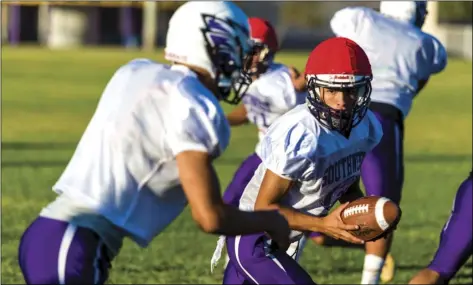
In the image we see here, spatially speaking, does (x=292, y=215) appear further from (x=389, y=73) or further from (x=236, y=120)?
(x=236, y=120)

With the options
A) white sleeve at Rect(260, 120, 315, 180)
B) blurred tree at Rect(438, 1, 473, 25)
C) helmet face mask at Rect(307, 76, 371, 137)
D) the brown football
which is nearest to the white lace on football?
the brown football

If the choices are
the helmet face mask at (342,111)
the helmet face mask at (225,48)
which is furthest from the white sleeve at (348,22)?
the helmet face mask at (225,48)

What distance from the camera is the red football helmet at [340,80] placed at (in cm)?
428

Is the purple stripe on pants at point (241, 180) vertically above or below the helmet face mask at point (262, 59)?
below

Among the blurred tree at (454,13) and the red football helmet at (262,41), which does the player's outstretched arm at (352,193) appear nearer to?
the red football helmet at (262,41)

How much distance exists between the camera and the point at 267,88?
22.4 feet

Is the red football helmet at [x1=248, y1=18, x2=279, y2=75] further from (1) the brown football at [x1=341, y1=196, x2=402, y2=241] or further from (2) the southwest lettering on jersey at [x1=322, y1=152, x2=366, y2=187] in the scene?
(1) the brown football at [x1=341, y1=196, x2=402, y2=241]

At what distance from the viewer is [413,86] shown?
21.8 feet

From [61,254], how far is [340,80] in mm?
1340

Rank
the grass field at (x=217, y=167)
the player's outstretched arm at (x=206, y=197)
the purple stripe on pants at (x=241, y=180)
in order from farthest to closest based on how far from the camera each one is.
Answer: the grass field at (x=217, y=167) < the purple stripe on pants at (x=241, y=180) < the player's outstretched arm at (x=206, y=197)

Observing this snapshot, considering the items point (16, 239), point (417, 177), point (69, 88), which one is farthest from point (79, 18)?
point (16, 239)

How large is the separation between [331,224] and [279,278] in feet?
1.32

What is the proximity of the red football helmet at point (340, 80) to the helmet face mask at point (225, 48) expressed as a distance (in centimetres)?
47

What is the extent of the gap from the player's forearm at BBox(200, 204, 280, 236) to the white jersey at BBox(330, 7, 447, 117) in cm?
296
